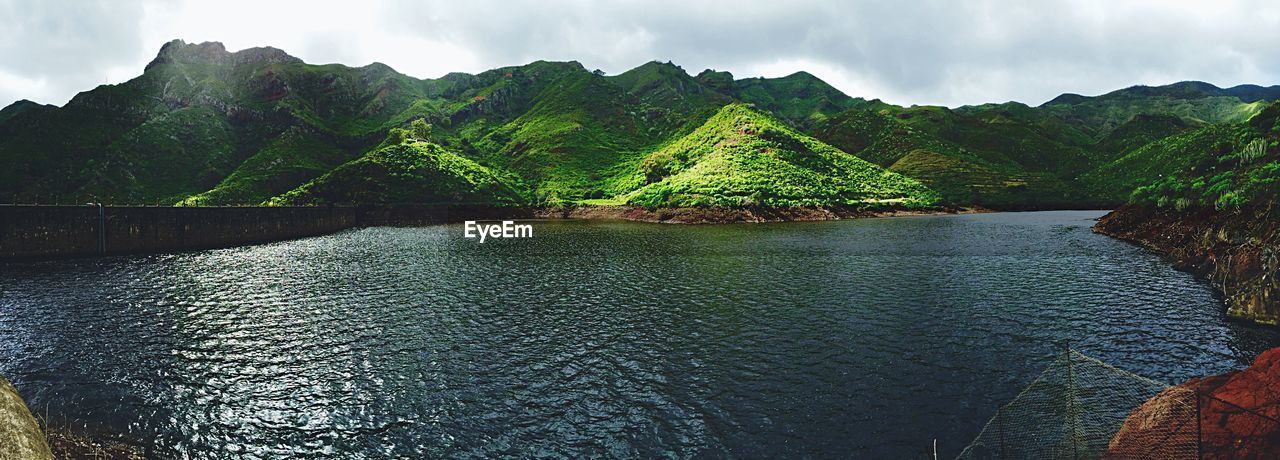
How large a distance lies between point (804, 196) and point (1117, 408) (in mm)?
152533

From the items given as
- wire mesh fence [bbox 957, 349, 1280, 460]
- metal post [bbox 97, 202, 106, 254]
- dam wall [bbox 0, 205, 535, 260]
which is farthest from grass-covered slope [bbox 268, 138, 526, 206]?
wire mesh fence [bbox 957, 349, 1280, 460]

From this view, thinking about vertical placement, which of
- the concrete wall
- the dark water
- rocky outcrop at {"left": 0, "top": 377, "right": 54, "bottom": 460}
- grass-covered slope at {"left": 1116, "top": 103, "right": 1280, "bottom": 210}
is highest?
grass-covered slope at {"left": 1116, "top": 103, "right": 1280, "bottom": 210}

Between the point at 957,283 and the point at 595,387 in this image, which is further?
the point at 957,283

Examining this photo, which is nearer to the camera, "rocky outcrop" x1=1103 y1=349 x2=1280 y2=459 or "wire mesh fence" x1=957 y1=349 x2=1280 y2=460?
"rocky outcrop" x1=1103 y1=349 x2=1280 y2=459

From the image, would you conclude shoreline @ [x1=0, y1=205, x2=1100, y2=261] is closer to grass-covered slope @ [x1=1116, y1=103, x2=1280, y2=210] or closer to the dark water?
the dark water

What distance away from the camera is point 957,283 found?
45.0 metres

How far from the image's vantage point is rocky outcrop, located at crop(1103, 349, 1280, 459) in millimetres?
11086

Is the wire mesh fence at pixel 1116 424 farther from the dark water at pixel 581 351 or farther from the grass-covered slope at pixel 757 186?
the grass-covered slope at pixel 757 186

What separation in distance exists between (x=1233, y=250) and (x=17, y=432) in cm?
6725

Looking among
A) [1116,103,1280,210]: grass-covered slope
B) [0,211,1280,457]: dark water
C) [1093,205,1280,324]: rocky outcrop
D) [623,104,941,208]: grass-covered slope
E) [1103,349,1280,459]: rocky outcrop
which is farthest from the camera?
[623,104,941,208]: grass-covered slope

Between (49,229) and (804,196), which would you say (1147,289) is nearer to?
(49,229)

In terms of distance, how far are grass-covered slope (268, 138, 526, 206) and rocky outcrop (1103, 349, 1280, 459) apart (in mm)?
179458

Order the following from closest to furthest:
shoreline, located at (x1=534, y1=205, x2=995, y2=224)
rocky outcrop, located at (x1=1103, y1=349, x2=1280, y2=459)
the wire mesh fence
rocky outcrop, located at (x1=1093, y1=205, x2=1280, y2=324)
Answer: rocky outcrop, located at (x1=1103, y1=349, x2=1280, y2=459)
the wire mesh fence
rocky outcrop, located at (x1=1093, y1=205, x2=1280, y2=324)
shoreline, located at (x1=534, y1=205, x2=995, y2=224)

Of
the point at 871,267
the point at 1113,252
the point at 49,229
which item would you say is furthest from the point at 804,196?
the point at 49,229
